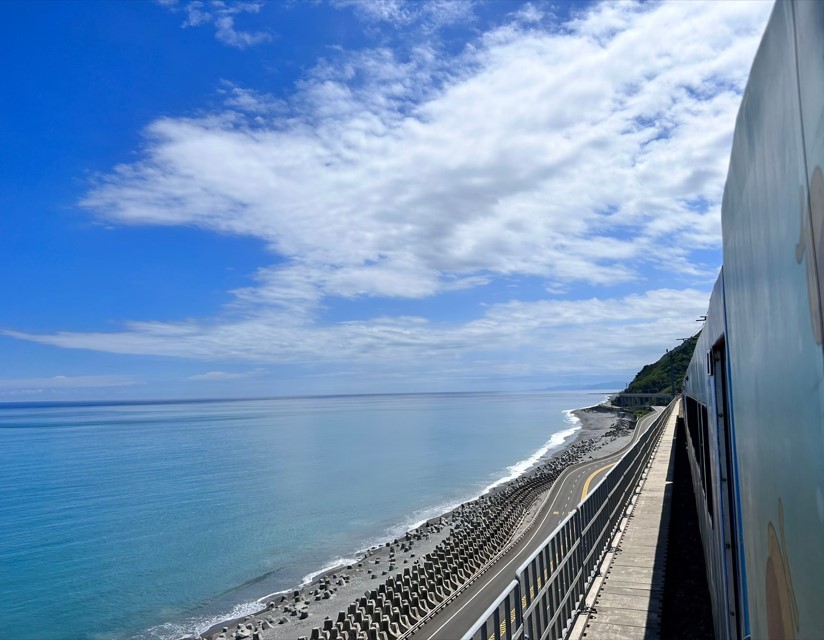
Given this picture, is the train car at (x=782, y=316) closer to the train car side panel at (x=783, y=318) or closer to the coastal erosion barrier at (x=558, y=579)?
the train car side panel at (x=783, y=318)

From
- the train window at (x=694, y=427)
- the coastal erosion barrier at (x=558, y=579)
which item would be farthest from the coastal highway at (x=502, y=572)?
the train window at (x=694, y=427)

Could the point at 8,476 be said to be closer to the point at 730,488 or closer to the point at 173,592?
the point at 173,592

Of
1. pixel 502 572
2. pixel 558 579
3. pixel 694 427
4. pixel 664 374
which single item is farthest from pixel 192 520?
pixel 664 374

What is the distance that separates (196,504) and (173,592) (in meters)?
22.0

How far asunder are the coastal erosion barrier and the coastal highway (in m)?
2.61

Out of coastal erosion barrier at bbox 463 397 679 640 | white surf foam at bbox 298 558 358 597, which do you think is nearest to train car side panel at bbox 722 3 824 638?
coastal erosion barrier at bbox 463 397 679 640

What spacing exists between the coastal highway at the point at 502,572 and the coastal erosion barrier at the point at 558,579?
261 centimetres

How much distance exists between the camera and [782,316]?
1.86m

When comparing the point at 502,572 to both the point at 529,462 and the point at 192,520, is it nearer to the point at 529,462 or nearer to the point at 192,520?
the point at 192,520

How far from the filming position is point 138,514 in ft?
165

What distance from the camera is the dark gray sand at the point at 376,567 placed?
2400cm

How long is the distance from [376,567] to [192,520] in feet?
69.9

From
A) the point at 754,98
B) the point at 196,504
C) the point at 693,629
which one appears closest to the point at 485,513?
the point at 196,504

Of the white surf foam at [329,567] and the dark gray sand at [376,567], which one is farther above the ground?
the dark gray sand at [376,567]
